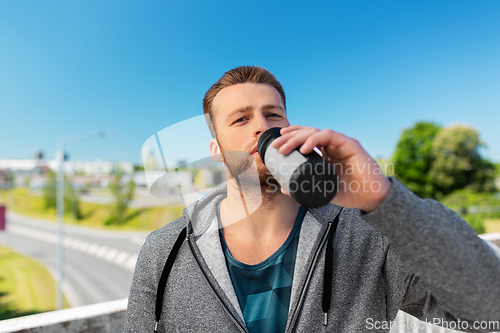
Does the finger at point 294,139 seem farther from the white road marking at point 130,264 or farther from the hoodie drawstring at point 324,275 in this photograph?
the white road marking at point 130,264

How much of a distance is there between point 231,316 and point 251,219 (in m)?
0.44

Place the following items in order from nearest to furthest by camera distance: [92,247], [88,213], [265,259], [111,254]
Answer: [265,259]
[111,254]
[92,247]
[88,213]

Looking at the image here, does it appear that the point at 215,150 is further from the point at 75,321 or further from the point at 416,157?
the point at 416,157

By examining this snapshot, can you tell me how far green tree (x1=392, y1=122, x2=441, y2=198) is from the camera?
3297 cm

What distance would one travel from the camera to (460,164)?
102 feet

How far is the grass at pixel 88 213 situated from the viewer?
124ft

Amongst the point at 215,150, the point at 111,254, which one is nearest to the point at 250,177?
the point at 215,150

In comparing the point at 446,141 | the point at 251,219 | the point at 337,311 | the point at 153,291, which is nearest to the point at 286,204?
the point at 251,219

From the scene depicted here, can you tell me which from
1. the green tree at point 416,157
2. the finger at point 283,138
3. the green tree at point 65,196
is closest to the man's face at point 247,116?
the finger at point 283,138

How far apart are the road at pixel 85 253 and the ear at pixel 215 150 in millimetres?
26825

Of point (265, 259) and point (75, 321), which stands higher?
point (265, 259)

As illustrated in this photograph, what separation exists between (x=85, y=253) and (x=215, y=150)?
142 feet

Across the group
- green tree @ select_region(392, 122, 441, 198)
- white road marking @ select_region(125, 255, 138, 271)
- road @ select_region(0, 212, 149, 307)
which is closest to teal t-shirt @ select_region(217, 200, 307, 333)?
road @ select_region(0, 212, 149, 307)

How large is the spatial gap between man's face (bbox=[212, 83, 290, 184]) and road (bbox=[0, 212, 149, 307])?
88.6ft
